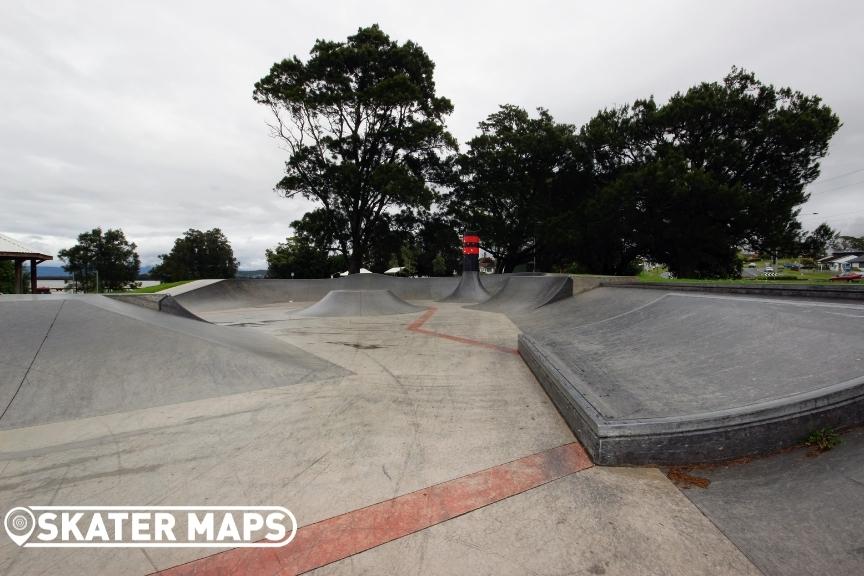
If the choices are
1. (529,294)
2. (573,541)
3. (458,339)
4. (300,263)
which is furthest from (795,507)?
(300,263)

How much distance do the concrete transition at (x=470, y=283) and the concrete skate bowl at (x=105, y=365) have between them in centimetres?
1620

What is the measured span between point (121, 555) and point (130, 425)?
2.14 metres

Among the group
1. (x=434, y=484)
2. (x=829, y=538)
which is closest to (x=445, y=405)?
(x=434, y=484)

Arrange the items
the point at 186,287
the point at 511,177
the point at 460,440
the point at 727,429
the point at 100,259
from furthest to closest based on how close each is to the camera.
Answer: the point at 100,259 → the point at 511,177 → the point at 186,287 → the point at 460,440 → the point at 727,429

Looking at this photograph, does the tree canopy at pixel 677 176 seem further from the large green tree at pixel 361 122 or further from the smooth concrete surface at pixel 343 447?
the smooth concrete surface at pixel 343 447

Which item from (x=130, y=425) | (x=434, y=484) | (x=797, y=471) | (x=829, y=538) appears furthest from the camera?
(x=130, y=425)

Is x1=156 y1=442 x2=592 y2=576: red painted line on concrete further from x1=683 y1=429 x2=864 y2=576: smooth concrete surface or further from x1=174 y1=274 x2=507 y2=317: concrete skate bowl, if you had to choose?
x1=174 y1=274 x2=507 y2=317: concrete skate bowl

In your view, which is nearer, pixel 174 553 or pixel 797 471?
pixel 174 553

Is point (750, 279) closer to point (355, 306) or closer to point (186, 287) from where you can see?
point (355, 306)

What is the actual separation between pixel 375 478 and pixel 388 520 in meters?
0.50

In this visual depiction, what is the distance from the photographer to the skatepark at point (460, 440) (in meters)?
2.01

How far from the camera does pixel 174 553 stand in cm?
206

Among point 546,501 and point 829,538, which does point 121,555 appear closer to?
point 546,501

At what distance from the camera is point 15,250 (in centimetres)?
1552
